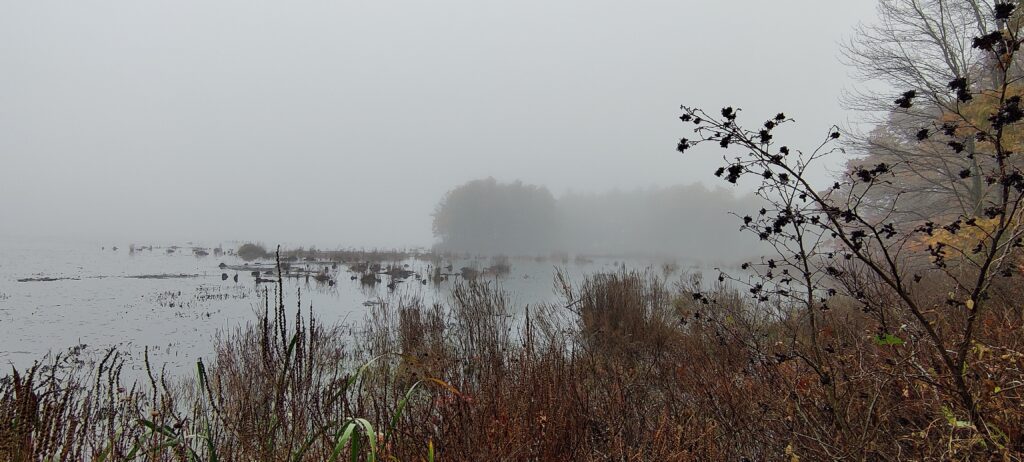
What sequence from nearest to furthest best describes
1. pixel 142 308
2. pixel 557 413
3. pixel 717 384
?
pixel 557 413 → pixel 717 384 → pixel 142 308

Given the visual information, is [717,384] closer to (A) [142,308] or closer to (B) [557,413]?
(B) [557,413]

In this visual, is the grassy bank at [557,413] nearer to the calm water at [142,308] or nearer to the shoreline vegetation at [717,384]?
the shoreline vegetation at [717,384]

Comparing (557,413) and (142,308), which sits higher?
(557,413)

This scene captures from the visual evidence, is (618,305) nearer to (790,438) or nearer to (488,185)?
(790,438)

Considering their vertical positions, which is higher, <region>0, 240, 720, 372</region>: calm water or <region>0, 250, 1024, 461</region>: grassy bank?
<region>0, 250, 1024, 461</region>: grassy bank

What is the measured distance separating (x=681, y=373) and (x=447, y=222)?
64745 millimetres

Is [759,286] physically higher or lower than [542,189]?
lower

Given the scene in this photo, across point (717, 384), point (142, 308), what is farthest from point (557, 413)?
point (142, 308)

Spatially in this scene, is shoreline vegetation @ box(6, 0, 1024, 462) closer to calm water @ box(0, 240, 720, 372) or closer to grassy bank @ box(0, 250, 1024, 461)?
grassy bank @ box(0, 250, 1024, 461)

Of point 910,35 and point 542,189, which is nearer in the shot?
point 910,35

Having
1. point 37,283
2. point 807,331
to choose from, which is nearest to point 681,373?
point 807,331

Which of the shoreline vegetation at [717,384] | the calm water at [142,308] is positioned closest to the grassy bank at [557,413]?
the shoreline vegetation at [717,384]

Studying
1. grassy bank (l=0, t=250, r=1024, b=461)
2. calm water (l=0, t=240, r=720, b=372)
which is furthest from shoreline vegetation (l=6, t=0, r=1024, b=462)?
calm water (l=0, t=240, r=720, b=372)

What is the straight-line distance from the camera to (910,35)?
12.9 meters
